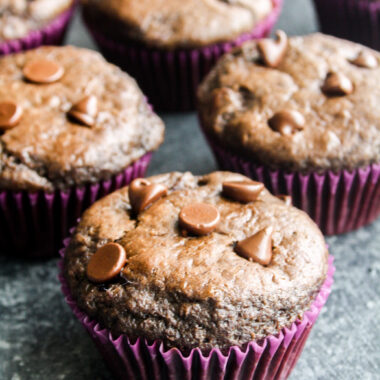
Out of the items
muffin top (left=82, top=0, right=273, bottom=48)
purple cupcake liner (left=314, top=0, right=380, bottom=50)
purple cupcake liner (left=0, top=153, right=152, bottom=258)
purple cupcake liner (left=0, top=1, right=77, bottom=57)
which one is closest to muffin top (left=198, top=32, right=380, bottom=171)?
muffin top (left=82, top=0, right=273, bottom=48)

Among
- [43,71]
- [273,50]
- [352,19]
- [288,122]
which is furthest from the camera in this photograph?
[352,19]

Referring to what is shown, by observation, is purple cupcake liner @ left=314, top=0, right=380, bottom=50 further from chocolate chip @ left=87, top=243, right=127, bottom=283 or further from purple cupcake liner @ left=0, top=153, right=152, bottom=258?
chocolate chip @ left=87, top=243, right=127, bottom=283

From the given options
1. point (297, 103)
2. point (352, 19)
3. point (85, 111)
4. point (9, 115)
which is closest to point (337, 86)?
point (297, 103)

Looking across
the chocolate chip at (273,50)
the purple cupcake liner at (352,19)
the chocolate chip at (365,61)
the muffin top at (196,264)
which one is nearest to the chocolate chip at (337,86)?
the chocolate chip at (365,61)

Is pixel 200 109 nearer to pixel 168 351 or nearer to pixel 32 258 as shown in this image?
pixel 32 258

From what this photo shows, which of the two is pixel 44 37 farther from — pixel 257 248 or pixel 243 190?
pixel 257 248

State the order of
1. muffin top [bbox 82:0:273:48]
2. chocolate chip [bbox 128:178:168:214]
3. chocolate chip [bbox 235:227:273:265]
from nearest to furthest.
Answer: chocolate chip [bbox 235:227:273:265]
chocolate chip [bbox 128:178:168:214]
muffin top [bbox 82:0:273:48]
